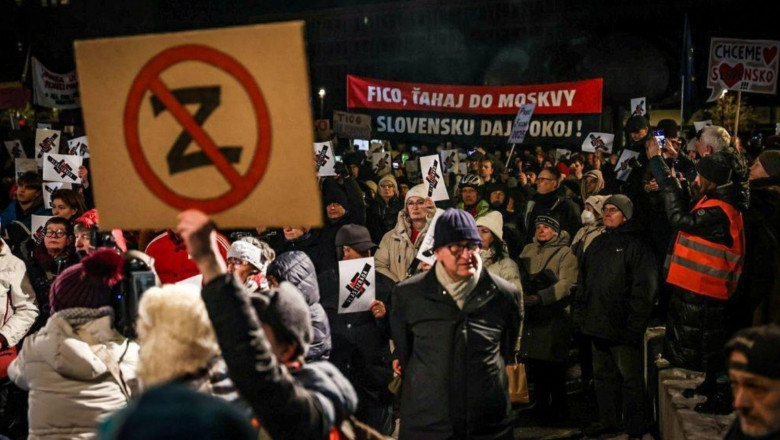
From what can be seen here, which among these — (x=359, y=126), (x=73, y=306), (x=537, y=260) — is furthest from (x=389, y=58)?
(x=73, y=306)

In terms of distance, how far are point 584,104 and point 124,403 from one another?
9.52 meters

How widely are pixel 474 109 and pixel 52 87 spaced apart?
8150mm

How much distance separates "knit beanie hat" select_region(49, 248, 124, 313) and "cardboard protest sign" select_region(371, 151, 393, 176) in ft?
38.1

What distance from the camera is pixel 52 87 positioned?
52.3 feet

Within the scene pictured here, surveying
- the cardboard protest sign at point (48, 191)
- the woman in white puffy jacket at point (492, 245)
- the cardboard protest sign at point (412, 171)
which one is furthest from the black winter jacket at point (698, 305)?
the cardboard protest sign at point (412, 171)

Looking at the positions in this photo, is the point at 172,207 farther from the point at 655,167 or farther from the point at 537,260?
the point at 537,260

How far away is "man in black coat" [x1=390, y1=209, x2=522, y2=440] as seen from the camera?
15.1 feet

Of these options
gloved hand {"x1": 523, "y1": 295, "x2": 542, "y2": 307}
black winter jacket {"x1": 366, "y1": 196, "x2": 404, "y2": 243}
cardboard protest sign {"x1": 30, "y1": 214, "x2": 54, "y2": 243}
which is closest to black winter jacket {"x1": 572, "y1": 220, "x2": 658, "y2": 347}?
gloved hand {"x1": 523, "y1": 295, "x2": 542, "y2": 307}

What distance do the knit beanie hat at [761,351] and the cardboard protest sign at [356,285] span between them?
4.05 meters

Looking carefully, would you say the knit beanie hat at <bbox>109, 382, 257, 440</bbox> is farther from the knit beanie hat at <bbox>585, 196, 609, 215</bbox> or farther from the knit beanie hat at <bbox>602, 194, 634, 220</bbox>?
the knit beanie hat at <bbox>585, 196, 609, 215</bbox>

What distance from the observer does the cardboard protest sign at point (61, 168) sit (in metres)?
9.98

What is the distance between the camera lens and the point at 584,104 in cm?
1235

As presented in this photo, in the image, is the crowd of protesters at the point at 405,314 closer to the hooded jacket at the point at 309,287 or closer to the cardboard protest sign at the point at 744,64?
the hooded jacket at the point at 309,287

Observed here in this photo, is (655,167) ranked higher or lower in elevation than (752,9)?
lower
